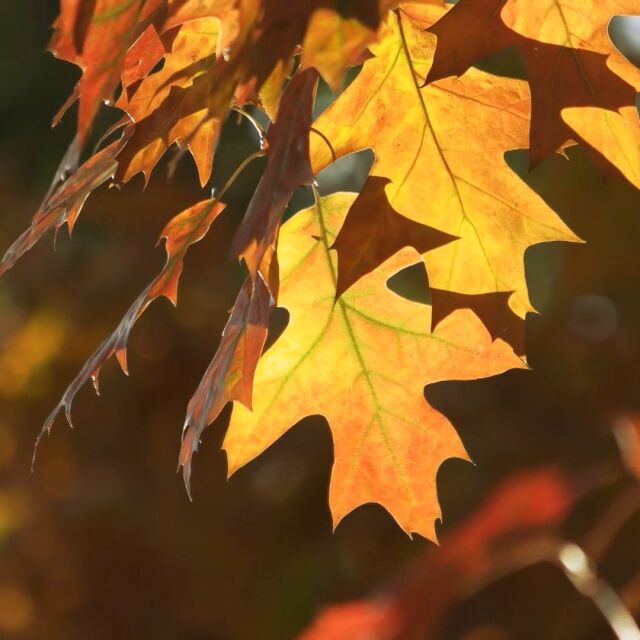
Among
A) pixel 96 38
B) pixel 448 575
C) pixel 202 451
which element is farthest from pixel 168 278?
pixel 202 451

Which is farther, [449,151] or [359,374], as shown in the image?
[359,374]

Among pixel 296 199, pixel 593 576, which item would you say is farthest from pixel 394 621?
pixel 296 199

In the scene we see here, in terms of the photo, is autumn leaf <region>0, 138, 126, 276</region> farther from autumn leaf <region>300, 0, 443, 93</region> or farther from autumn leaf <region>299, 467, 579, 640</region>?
autumn leaf <region>299, 467, 579, 640</region>

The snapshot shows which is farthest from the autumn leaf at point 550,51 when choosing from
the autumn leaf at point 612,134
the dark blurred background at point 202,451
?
the dark blurred background at point 202,451

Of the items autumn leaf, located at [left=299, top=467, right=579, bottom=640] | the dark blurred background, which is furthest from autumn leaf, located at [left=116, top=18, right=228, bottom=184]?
the dark blurred background

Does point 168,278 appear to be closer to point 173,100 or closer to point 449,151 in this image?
point 173,100

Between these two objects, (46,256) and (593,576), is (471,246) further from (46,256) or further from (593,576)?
(46,256)

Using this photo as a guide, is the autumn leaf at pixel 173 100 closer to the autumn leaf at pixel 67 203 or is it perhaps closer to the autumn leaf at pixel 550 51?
the autumn leaf at pixel 67 203
